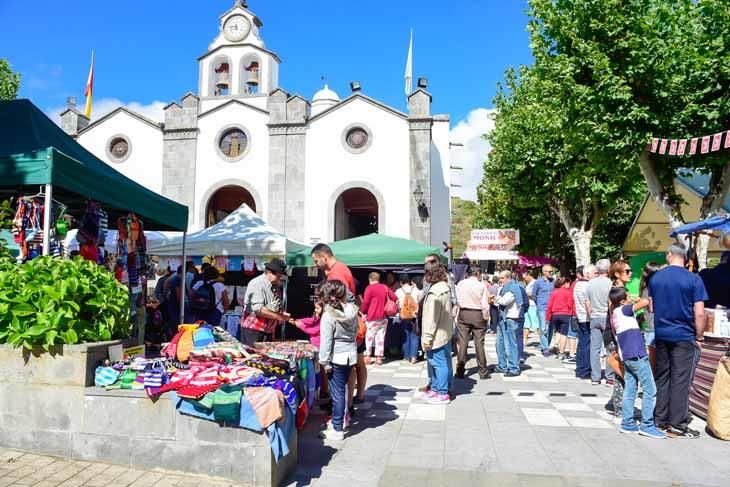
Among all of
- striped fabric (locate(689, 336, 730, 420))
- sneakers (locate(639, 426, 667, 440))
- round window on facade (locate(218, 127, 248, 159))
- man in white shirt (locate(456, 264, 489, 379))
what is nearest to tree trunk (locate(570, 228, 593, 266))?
round window on facade (locate(218, 127, 248, 159))

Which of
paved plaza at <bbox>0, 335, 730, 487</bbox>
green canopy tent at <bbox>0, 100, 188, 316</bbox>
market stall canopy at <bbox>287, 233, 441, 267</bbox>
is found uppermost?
green canopy tent at <bbox>0, 100, 188, 316</bbox>

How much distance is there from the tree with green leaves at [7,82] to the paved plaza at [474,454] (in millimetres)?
26653

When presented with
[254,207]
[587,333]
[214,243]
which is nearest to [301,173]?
[254,207]

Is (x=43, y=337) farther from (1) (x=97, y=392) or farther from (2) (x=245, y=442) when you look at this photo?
(2) (x=245, y=442)

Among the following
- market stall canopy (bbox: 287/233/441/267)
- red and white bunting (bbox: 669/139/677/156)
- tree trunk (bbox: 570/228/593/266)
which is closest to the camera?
red and white bunting (bbox: 669/139/677/156)

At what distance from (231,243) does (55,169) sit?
5.55 m

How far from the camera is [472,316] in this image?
8.23 m

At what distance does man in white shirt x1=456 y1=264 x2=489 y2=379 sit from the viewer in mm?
8195

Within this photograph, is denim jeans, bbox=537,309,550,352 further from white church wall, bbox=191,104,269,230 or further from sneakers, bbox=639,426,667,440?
white church wall, bbox=191,104,269,230

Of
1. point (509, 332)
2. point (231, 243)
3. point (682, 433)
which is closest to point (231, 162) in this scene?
point (231, 243)

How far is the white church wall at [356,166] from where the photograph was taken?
2108 centimetres

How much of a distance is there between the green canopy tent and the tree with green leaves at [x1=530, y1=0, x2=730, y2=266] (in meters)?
9.19

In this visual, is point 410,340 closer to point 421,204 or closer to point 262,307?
point 262,307

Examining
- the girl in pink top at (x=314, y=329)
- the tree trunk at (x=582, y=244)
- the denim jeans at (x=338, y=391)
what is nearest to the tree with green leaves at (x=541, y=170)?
the tree trunk at (x=582, y=244)
